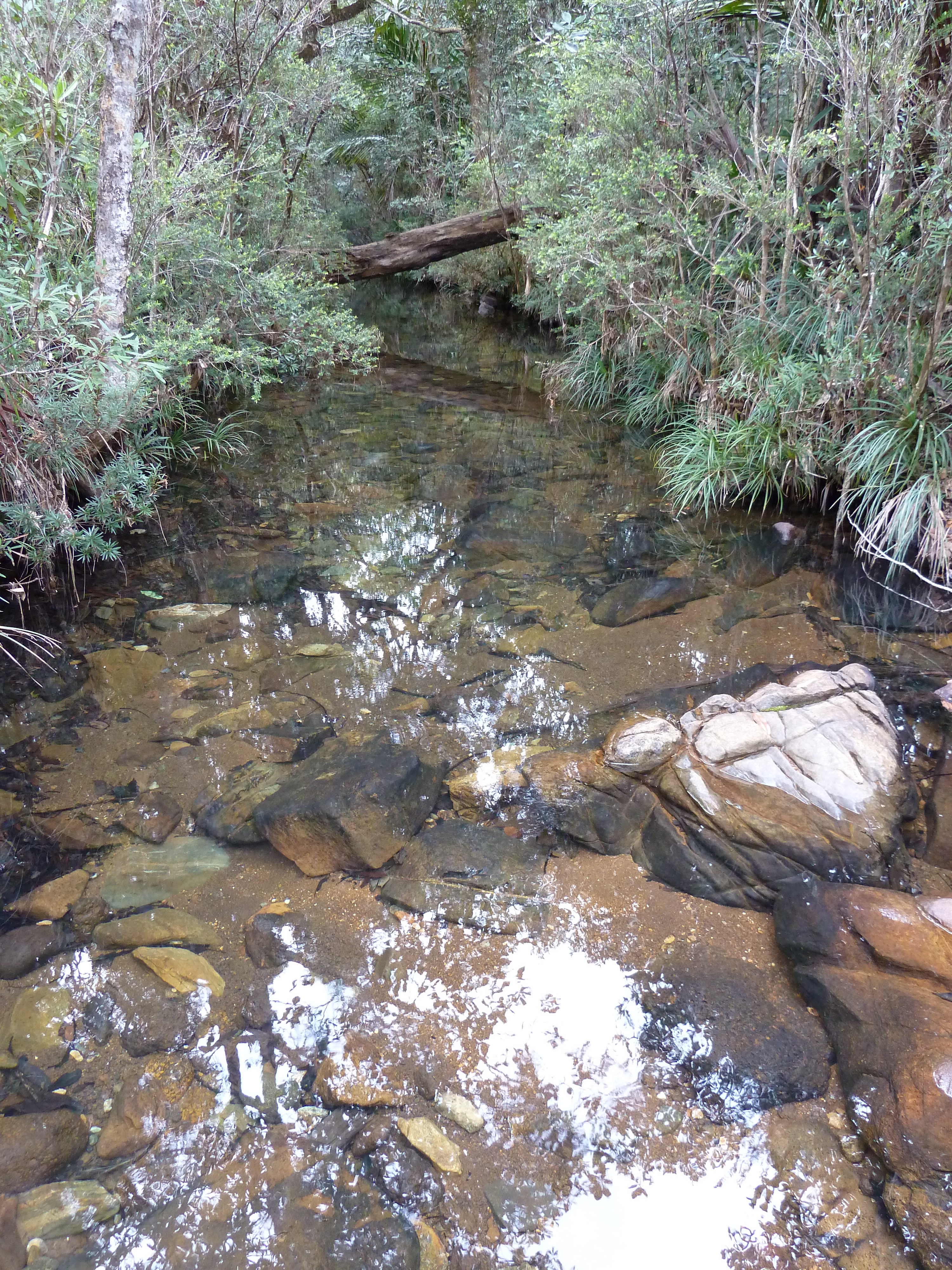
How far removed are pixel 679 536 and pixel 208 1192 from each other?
5234 millimetres

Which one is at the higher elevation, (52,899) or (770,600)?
(770,600)

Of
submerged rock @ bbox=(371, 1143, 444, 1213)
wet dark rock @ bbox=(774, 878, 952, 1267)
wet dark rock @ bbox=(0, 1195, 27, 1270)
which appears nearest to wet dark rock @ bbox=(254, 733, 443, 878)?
submerged rock @ bbox=(371, 1143, 444, 1213)

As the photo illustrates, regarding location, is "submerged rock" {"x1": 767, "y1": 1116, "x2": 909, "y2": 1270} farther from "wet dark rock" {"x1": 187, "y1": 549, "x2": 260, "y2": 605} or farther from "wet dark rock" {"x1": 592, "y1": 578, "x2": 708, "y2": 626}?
"wet dark rock" {"x1": 187, "y1": 549, "x2": 260, "y2": 605}

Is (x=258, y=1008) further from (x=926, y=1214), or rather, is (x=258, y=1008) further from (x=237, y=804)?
(x=926, y=1214)

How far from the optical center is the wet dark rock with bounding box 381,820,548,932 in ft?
9.32

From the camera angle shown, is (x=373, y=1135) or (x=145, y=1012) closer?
(x=373, y=1135)

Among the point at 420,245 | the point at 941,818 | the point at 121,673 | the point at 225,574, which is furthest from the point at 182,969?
the point at 420,245

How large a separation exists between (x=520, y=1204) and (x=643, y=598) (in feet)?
11.8

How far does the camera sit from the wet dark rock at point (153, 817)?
3.19 metres

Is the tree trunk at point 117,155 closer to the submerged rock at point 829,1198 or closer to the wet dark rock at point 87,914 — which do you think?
the wet dark rock at point 87,914

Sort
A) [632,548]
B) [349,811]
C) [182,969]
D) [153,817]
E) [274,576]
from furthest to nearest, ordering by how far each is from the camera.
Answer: [632,548] → [274,576] → [153,817] → [349,811] → [182,969]

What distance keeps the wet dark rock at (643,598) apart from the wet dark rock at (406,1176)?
3191 millimetres

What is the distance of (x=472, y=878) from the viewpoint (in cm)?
298

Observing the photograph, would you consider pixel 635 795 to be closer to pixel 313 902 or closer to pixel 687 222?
pixel 313 902
